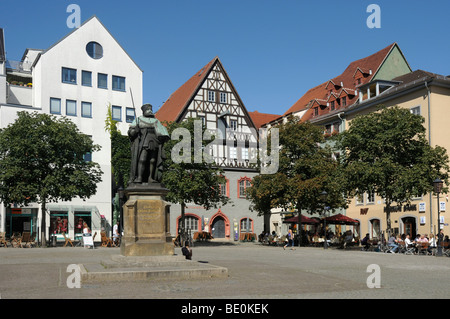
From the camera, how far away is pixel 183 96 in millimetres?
55594

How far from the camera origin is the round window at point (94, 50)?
4756cm

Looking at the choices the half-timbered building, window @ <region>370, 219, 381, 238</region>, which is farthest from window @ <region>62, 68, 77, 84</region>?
window @ <region>370, 219, 381, 238</region>

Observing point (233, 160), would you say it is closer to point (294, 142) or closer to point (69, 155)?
point (294, 142)

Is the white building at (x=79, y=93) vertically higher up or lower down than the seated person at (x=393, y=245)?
higher up

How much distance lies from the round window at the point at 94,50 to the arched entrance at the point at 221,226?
18.6m

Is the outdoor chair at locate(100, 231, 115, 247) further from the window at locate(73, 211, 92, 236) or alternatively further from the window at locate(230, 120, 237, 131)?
the window at locate(230, 120, 237, 131)

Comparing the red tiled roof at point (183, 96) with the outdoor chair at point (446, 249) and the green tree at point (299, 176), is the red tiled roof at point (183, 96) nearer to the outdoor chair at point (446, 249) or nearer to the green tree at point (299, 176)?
the green tree at point (299, 176)

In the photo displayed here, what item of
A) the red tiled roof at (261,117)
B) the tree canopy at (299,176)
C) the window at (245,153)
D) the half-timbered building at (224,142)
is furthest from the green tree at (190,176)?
the red tiled roof at (261,117)

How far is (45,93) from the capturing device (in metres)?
44.9

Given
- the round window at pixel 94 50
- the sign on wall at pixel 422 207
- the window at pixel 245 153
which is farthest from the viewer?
the window at pixel 245 153

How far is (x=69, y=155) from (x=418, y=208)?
24534mm

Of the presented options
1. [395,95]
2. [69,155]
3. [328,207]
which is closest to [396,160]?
A: [328,207]

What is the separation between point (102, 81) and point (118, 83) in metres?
1.52

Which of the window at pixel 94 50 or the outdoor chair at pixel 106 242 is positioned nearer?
the outdoor chair at pixel 106 242
